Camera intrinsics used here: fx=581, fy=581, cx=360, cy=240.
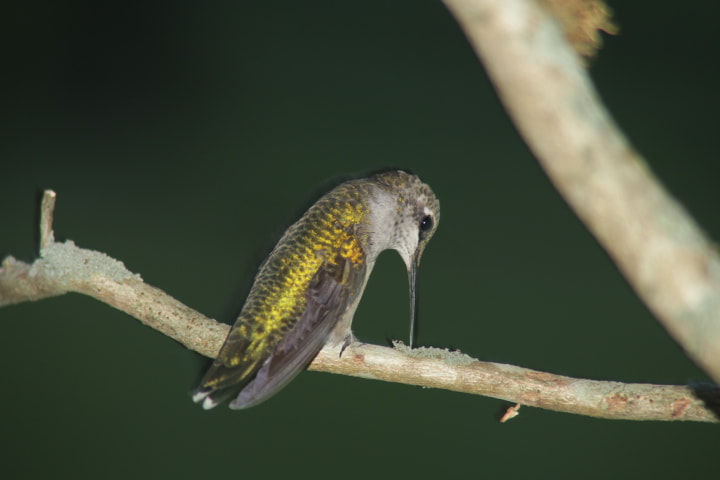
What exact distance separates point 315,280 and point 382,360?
0.27 meters

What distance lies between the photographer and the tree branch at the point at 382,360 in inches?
44.5

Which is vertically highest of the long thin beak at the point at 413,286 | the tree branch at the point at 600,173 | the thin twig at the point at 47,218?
the long thin beak at the point at 413,286

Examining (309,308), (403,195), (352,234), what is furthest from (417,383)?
(403,195)

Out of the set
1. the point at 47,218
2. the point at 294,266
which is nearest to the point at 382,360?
the point at 294,266

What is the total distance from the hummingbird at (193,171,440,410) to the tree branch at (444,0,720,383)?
0.89 metres

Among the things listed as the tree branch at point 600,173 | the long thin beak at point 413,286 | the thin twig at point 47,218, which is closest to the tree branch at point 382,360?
the thin twig at point 47,218

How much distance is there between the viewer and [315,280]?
1372mm

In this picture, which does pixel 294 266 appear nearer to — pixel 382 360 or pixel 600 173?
pixel 382 360

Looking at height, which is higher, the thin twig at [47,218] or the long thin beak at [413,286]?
the long thin beak at [413,286]

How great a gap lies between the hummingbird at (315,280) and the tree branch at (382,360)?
0.07 metres

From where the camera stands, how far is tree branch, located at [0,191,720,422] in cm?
113

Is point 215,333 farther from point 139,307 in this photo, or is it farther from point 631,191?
point 631,191

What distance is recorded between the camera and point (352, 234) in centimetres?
146

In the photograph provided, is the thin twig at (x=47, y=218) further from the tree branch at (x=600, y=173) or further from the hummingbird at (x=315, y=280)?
the tree branch at (x=600, y=173)
